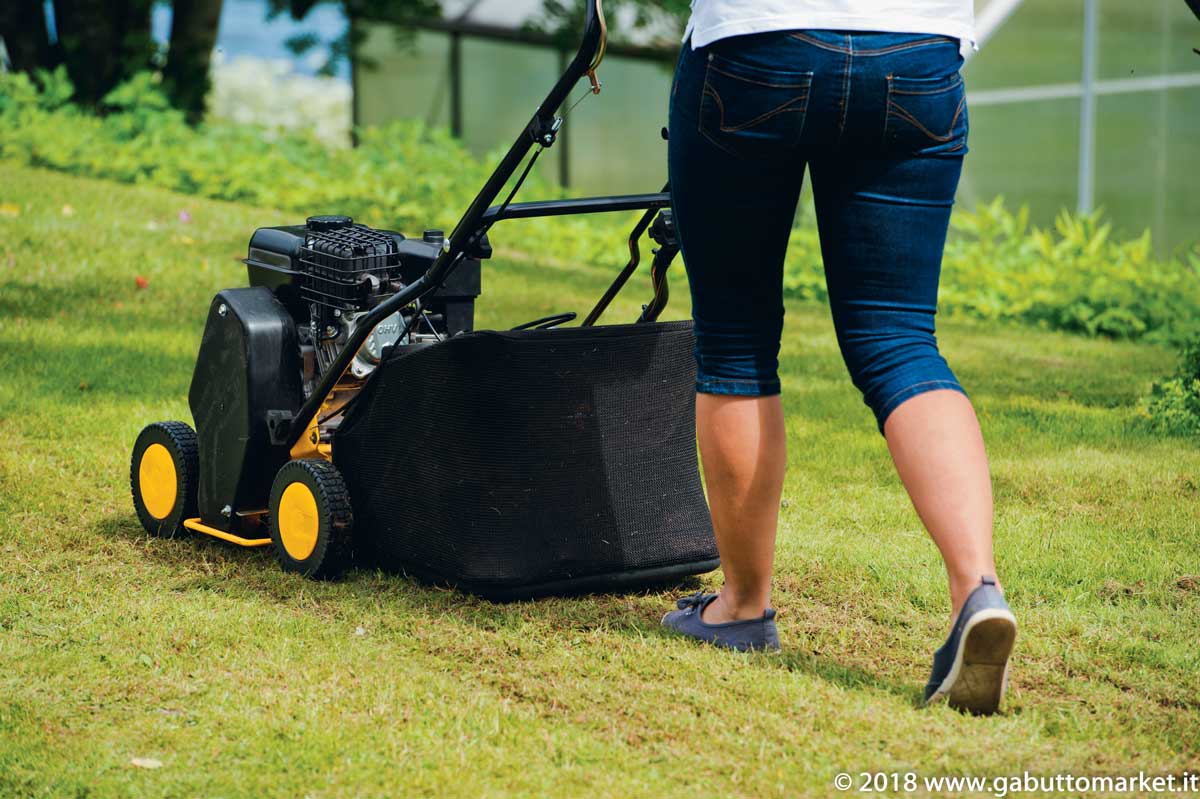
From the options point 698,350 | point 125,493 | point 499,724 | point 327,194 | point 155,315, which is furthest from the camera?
point 327,194

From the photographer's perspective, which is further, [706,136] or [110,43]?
[110,43]

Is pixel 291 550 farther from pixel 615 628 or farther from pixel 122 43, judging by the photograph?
pixel 122 43

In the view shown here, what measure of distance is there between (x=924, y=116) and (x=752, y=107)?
0.27m

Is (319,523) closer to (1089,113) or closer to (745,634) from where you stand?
(745,634)

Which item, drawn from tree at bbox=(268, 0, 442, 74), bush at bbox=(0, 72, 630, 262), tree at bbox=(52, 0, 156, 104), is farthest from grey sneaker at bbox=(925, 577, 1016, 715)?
tree at bbox=(268, 0, 442, 74)

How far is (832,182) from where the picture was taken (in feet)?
7.97

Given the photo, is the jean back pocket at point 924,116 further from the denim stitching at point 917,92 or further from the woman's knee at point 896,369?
the woman's knee at point 896,369

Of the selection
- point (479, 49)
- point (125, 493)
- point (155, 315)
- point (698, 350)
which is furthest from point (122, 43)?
point (698, 350)

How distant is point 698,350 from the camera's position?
2.60 metres

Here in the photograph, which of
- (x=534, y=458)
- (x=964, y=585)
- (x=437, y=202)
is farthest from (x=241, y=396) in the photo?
(x=437, y=202)

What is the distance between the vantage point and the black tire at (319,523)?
3.07 m

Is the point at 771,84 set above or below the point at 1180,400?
above

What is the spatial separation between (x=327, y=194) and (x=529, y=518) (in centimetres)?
625

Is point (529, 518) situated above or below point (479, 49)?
below
